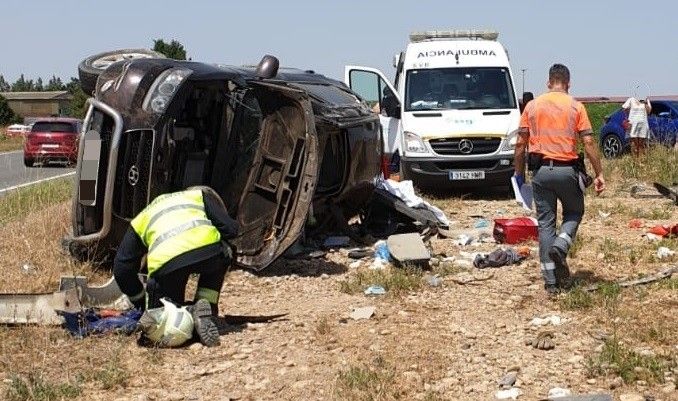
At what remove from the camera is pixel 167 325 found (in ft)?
19.8

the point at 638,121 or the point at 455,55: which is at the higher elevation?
the point at 455,55

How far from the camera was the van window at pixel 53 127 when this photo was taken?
27378 millimetres

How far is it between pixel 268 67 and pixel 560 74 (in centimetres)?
320

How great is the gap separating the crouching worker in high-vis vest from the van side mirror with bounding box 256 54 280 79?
3.20 metres

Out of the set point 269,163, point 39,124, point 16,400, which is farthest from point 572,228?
point 39,124

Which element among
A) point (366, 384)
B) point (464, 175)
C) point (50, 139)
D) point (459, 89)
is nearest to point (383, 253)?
point (366, 384)

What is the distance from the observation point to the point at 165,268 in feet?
19.8

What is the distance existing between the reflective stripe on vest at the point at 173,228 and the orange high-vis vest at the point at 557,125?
274cm

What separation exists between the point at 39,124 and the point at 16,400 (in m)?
24.1

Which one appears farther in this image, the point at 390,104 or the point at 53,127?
the point at 53,127

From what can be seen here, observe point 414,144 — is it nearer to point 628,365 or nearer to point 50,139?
point 628,365

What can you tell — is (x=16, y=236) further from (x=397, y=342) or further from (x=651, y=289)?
(x=651, y=289)

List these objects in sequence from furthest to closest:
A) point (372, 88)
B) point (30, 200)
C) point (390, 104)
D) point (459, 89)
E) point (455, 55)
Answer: point (455, 55)
point (459, 89)
point (372, 88)
point (390, 104)
point (30, 200)

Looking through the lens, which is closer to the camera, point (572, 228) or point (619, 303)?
point (619, 303)
